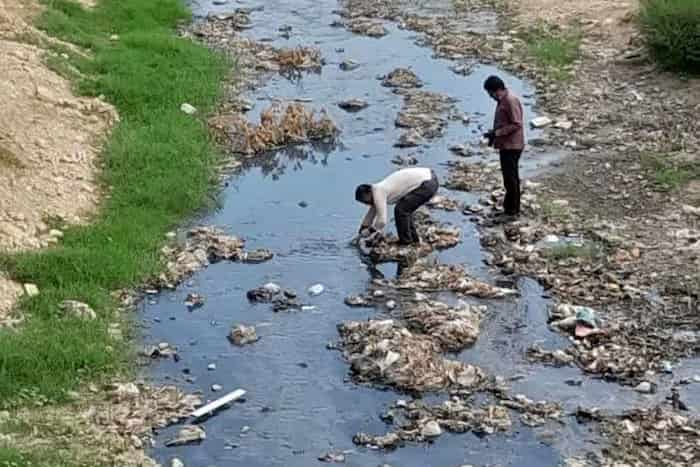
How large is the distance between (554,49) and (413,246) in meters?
7.99

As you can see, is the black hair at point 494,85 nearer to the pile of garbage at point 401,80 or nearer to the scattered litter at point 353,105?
the scattered litter at point 353,105

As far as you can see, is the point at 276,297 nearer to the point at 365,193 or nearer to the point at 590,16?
the point at 365,193

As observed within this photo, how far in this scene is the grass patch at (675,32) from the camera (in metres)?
17.4

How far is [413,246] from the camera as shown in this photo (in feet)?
40.7

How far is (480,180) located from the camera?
1427 cm

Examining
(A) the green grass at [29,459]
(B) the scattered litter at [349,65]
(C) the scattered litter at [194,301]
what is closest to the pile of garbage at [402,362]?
(C) the scattered litter at [194,301]

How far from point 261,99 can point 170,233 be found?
523 centimetres

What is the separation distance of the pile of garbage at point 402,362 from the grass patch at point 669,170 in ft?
15.6

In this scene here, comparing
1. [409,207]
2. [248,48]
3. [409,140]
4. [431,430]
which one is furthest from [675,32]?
[431,430]

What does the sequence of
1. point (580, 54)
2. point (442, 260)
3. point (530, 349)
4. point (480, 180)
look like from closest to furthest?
1. point (530, 349)
2. point (442, 260)
3. point (480, 180)
4. point (580, 54)

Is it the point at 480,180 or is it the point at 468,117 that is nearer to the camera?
the point at 480,180

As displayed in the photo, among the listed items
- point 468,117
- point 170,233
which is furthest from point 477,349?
point 468,117

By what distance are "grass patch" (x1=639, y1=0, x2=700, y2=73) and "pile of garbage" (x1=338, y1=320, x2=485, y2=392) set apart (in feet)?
29.5

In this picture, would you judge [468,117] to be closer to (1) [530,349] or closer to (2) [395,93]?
(2) [395,93]
